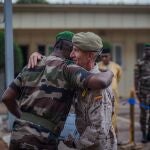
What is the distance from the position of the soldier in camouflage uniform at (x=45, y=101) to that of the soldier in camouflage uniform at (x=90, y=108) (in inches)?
4.0

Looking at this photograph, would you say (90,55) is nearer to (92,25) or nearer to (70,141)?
(70,141)

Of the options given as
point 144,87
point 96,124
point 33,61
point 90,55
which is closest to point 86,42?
point 90,55

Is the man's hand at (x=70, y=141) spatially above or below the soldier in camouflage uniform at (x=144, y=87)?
above

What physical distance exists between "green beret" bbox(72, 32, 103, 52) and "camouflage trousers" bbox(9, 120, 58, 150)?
2.17 feet

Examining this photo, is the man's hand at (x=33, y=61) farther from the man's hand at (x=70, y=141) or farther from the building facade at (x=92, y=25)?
the building facade at (x=92, y=25)

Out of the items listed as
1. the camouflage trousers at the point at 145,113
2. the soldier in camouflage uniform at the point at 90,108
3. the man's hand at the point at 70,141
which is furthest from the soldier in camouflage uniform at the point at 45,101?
the camouflage trousers at the point at 145,113

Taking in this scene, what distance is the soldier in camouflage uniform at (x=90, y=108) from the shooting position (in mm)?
3932

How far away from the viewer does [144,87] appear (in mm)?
10219

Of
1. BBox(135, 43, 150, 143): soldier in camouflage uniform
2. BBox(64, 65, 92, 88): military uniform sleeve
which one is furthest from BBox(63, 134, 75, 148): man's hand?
BBox(135, 43, 150, 143): soldier in camouflage uniform

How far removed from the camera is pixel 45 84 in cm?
392

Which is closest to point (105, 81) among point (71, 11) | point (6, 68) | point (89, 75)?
point (89, 75)

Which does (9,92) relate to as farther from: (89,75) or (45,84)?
(89,75)

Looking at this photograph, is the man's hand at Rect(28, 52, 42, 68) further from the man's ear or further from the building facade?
the building facade

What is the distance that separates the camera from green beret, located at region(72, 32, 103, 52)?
3912 mm
